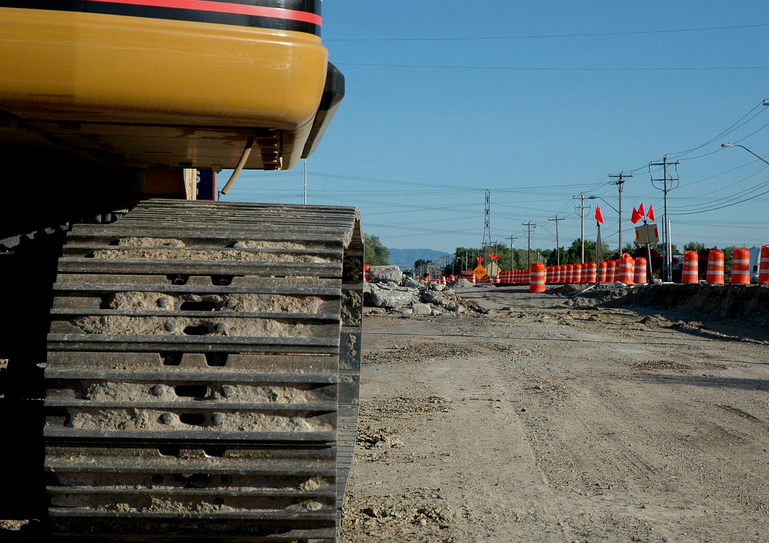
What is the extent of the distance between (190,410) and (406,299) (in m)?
16.7

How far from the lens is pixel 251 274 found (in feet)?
9.02

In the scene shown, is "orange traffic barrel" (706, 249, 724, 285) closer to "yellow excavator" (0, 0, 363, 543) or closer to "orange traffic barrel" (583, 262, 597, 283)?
"orange traffic barrel" (583, 262, 597, 283)

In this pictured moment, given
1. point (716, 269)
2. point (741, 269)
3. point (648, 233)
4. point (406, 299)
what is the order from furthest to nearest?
point (648, 233) → point (716, 269) → point (741, 269) → point (406, 299)

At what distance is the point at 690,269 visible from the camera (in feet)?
72.6

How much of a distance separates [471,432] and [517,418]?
653 mm

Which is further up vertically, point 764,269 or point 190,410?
point 764,269

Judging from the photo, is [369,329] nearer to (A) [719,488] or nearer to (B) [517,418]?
(B) [517,418]

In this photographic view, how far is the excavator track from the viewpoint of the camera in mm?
2402

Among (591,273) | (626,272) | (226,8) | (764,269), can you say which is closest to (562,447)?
(226,8)

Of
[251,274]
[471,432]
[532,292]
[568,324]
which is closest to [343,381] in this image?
[471,432]

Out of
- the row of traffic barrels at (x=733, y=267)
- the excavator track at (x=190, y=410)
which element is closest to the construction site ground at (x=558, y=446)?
the excavator track at (x=190, y=410)

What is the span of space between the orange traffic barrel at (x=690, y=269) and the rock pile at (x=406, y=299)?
6.23 metres

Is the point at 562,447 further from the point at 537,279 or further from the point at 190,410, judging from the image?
the point at 537,279

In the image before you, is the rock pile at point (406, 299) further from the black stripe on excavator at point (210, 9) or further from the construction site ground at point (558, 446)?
the black stripe on excavator at point (210, 9)
